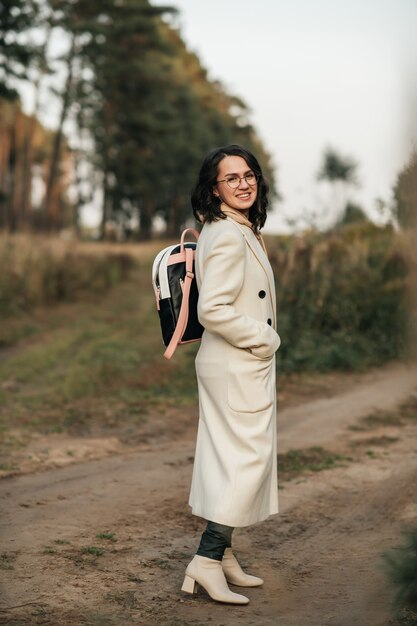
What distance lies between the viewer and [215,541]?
407cm

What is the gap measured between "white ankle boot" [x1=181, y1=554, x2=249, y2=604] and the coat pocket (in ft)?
2.37

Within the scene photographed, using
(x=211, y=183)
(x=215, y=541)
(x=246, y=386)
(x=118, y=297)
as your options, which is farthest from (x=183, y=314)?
(x=118, y=297)

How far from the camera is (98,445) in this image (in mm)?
8141

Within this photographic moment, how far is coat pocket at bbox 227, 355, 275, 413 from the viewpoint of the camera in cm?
401

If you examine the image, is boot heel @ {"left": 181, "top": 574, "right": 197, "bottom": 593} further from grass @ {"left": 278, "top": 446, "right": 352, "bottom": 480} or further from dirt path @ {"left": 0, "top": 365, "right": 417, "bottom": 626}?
grass @ {"left": 278, "top": 446, "right": 352, "bottom": 480}

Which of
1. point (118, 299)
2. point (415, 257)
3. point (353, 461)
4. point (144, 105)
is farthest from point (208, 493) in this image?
point (144, 105)

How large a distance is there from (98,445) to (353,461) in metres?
2.27

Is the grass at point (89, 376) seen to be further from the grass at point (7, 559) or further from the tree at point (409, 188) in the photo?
the tree at point (409, 188)

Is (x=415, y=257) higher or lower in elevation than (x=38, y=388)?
higher

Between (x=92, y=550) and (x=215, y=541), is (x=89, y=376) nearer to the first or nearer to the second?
(x=92, y=550)

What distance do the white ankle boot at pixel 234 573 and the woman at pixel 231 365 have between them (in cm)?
15

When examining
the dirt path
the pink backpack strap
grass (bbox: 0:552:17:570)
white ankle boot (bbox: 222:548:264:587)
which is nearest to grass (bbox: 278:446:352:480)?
the dirt path

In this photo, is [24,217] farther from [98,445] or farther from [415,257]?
[415,257]

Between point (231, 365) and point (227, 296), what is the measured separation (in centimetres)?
32
